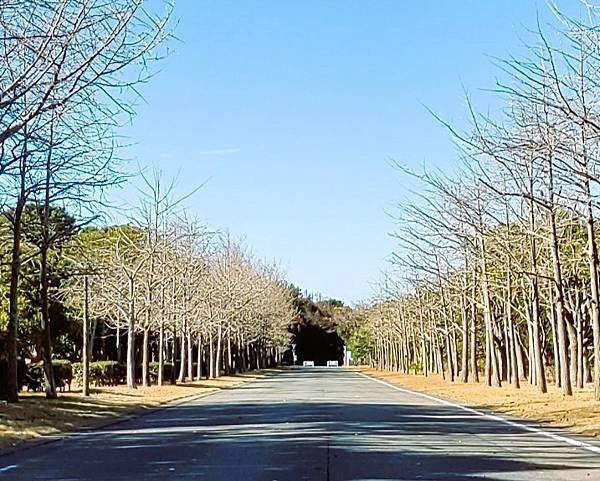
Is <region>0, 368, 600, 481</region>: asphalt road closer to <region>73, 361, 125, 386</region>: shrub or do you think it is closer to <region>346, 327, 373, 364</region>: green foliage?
<region>73, 361, 125, 386</region>: shrub

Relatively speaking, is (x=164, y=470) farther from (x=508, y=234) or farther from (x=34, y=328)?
(x=34, y=328)

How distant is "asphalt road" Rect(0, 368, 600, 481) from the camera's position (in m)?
13.2

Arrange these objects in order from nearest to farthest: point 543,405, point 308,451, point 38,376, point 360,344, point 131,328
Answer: point 308,451
point 543,405
point 38,376
point 131,328
point 360,344

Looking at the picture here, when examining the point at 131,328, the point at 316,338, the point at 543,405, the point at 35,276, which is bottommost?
the point at 543,405

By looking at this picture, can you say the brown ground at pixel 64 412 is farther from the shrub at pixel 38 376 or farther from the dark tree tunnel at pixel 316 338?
the dark tree tunnel at pixel 316 338

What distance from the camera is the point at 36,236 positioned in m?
31.2

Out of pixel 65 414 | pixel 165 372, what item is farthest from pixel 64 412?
pixel 165 372

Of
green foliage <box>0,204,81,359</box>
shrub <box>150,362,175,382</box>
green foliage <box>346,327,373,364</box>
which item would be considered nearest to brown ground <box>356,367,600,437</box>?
green foliage <box>0,204,81,359</box>

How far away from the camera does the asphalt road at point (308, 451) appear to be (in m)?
13.2

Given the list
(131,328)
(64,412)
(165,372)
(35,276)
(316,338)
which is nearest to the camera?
(64,412)

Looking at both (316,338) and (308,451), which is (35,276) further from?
(316,338)

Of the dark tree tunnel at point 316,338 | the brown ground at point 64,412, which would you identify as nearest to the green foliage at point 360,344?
the dark tree tunnel at point 316,338

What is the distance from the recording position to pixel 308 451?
16.1 m

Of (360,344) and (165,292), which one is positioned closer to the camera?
(165,292)
